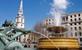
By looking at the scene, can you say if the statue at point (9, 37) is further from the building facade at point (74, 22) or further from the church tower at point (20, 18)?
the church tower at point (20, 18)

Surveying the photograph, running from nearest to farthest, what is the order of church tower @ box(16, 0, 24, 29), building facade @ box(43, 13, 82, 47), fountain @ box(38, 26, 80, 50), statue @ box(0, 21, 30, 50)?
statue @ box(0, 21, 30, 50) → fountain @ box(38, 26, 80, 50) → building facade @ box(43, 13, 82, 47) → church tower @ box(16, 0, 24, 29)

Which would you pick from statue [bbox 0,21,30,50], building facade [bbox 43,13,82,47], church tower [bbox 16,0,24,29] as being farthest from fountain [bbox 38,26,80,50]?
church tower [bbox 16,0,24,29]

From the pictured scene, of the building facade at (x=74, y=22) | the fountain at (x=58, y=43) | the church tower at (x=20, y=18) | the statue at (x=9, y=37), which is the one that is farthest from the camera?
the church tower at (x=20, y=18)

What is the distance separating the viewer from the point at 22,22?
10556 cm

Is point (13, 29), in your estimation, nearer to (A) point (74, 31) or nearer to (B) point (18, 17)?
(A) point (74, 31)

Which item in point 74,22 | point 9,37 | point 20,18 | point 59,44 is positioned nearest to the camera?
point 9,37

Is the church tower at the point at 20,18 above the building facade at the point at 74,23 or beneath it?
above

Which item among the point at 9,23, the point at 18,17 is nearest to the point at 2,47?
the point at 9,23

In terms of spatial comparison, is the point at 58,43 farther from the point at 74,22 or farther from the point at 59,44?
the point at 74,22

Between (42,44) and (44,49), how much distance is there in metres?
0.38

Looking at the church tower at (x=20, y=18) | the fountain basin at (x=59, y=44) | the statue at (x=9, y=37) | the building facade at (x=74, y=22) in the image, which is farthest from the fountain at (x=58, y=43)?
the church tower at (x=20, y=18)

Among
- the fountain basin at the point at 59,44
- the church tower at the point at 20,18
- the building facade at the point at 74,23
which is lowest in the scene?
the fountain basin at the point at 59,44

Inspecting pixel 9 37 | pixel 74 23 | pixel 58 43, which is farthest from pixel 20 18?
pixel 9 37

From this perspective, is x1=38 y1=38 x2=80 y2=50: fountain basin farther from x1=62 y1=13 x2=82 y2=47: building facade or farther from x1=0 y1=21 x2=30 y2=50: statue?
x1=62 y1=13 x2=82 y2=47: building facade
